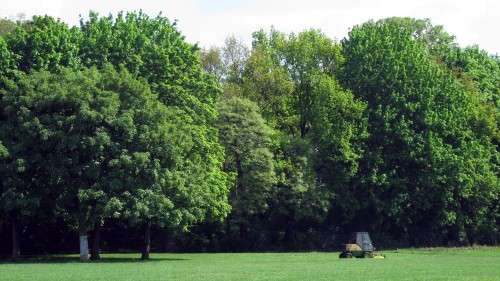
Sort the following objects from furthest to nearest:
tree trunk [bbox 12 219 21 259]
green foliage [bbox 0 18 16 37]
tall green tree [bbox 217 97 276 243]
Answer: green foliage [bbox 0 18 16 37] < tall green tree [bbox 217 97 276 243] < tree trunk [bbox 12 219 21 259]

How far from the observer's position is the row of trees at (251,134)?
57.3m

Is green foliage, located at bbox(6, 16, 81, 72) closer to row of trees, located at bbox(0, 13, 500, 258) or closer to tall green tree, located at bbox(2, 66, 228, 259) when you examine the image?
row of trees, located at bbox(0, 13, 500, 258)

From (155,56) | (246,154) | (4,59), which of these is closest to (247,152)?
(246,154)

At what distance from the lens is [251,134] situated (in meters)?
76.6

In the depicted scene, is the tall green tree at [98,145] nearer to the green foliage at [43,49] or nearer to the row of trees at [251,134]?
the row of trees at [251,134]

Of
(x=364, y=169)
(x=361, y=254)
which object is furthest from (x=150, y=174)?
(x=364, y=169)

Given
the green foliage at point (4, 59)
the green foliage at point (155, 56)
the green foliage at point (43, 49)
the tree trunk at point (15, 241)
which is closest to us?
the green foliage at point (4, 59)

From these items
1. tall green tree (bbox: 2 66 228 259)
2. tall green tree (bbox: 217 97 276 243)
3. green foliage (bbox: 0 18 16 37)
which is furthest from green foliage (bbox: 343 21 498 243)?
green foliage (bbox: 0 18 16 37)

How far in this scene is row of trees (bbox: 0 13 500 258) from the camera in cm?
5734

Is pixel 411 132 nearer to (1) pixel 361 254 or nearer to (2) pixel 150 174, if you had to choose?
(1) pixel 361 254

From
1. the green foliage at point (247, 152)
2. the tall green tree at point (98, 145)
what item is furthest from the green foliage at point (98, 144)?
the green foliage at point (247, 152)

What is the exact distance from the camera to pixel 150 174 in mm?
57469

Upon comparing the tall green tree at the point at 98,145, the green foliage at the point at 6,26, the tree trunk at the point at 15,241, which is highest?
the green foliage at the point at 6,26

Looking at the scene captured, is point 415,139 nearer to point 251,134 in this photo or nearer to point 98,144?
point 251,134
